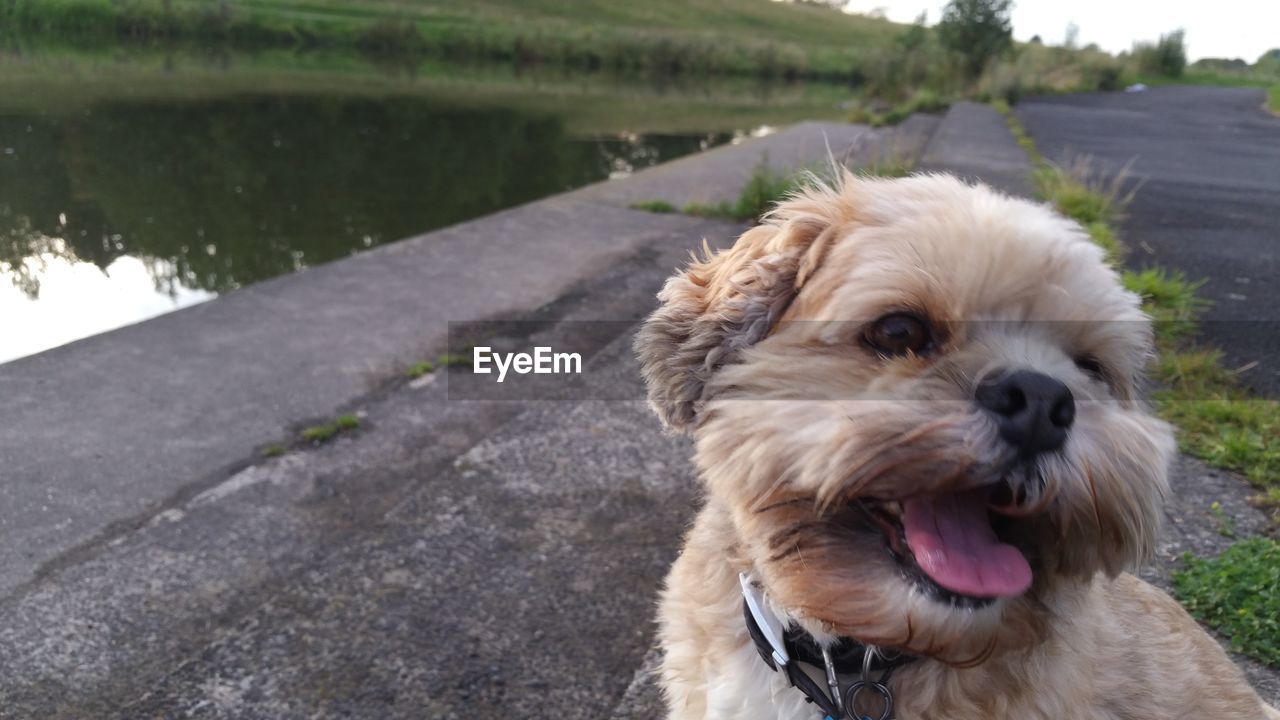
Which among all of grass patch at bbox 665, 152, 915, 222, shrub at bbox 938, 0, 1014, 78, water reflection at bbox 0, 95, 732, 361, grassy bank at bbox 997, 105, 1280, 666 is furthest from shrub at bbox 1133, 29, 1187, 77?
grassy bank at bbox 997, 105, 1280, 666

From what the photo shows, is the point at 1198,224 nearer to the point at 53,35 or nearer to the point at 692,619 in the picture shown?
the point at 692,619

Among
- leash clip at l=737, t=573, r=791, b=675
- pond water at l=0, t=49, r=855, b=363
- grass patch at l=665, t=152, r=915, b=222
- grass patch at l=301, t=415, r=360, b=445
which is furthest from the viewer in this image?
grass patch at l=665, t=152, r=915, b=222

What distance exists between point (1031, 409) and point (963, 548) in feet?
0.93

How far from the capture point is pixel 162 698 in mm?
2453

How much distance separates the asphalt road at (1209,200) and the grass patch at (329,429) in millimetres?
4725

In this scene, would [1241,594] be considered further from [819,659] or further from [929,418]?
[929,418]

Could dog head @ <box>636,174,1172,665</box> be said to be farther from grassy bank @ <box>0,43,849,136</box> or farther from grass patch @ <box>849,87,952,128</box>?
grass patch @ <box>849,87,952,128</box>

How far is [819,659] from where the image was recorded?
1.82 m

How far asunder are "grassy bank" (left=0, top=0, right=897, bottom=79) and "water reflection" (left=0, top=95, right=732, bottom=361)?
24.4 meters

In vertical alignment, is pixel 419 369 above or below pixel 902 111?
below

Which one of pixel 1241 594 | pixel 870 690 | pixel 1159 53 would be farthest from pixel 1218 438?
pixel 1159 53

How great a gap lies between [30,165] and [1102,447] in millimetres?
12797

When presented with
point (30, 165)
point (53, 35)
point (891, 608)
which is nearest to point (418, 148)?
point (30, 165)

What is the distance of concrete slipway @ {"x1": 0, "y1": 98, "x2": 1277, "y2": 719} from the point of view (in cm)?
259
